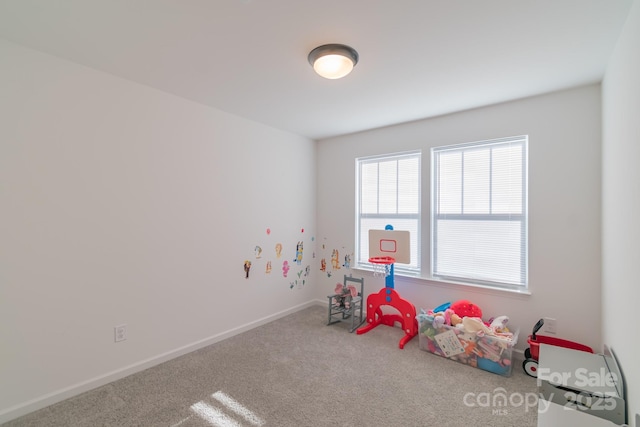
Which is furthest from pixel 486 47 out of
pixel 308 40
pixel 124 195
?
pixel 124 195

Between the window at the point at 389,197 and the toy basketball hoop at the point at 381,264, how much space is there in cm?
18

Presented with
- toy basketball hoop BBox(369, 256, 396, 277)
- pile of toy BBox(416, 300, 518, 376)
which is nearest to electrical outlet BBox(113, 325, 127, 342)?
toy basketball hoop BBox(369, 256, 396, 277)

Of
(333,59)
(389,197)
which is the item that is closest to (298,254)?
(389,197)

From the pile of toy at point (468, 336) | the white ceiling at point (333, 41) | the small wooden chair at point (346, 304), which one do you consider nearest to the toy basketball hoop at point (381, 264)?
the small wooden chair at point (346, 304)

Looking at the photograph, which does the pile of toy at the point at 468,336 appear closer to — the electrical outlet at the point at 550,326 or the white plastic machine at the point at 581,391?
the electrical outlet at the point at 550,326

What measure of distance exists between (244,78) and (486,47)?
1750 mm

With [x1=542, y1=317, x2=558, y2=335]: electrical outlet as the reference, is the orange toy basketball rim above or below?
above

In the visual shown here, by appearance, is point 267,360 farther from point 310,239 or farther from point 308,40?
point 308,40

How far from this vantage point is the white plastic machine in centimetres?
153

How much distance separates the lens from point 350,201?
403 centimetres

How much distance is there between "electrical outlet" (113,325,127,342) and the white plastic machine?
2872mm

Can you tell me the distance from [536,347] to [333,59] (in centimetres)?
273

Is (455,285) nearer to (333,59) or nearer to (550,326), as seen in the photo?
(550,326)

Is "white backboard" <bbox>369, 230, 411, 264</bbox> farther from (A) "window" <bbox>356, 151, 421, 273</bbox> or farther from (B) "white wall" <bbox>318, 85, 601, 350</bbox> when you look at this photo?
(B) "white wall" <bbox>318, 85, 601, 350</bbox>
